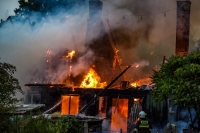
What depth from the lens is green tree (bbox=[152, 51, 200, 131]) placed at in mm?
13469

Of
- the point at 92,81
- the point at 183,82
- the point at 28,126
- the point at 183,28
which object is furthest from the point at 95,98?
the point at 28,126

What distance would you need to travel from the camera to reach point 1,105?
10.6 meters

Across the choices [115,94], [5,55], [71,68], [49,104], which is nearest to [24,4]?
[5,55]

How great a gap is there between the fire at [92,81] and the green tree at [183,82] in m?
16.3

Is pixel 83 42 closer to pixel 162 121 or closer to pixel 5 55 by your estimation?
pixel 5 55

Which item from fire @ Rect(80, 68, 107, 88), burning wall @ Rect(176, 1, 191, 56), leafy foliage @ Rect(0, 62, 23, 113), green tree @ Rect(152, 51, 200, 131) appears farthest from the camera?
burning wall @ Rect(176, 1, 191, 56)

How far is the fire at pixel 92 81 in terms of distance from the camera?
31.1 metres

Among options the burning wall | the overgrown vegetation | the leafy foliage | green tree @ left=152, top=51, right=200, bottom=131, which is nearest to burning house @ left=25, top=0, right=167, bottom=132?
the burning wall

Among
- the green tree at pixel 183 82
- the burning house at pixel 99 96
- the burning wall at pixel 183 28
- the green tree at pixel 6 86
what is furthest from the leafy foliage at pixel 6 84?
the burning wall at pixel 183 28

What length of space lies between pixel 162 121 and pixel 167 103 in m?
1.52

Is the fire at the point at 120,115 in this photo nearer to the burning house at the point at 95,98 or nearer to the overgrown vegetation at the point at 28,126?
the burning house at the point at 95,98

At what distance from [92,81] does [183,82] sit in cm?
1835

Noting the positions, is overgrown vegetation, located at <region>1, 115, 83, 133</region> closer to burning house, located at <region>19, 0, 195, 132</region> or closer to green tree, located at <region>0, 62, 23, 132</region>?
green tree, located at <region>0, 62, 23, 132</region>

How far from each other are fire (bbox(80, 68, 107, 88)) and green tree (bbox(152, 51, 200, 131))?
1631 centimetres
